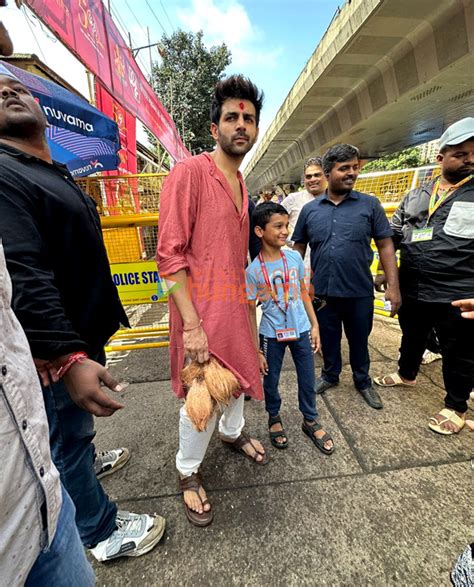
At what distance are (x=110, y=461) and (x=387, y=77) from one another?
1008 cm

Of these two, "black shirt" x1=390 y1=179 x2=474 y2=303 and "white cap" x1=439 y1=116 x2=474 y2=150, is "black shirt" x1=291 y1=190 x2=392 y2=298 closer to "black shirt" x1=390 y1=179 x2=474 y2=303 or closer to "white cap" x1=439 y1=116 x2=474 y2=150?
"black shirt" x1=390 y1=179 x2=474 y2=303

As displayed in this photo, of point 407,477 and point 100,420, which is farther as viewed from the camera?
point 100,420

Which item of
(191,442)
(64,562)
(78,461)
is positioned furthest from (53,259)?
(191,442)

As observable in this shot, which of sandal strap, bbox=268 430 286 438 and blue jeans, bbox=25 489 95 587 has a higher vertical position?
blue jeans, bbox=25 489 95 587

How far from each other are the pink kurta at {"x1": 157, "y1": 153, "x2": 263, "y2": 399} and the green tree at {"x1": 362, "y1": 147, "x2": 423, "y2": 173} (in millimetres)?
20230

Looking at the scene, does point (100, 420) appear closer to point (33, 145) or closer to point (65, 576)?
point (65, 576)

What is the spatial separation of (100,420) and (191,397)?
1571mm

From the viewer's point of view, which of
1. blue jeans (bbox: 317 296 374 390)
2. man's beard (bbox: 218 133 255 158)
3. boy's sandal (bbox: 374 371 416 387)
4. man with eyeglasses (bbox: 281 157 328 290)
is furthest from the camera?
man with eyeglasses (bbox: 281 157 328 290)

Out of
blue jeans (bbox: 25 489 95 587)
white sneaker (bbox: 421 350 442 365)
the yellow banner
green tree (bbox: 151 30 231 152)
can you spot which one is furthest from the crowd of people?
green tree (bbox: 151 30 231 152)

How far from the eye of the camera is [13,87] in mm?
1190

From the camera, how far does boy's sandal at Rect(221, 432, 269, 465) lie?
6.29ft

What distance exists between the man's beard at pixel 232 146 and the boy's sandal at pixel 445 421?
240 cm

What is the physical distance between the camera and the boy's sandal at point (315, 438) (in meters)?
1.97

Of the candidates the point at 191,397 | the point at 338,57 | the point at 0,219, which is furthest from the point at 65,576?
the point at 338,57
